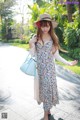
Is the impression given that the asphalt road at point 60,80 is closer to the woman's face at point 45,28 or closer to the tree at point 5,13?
the woman's face at point 45,28

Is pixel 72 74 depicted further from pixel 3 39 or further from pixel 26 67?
→ pixel 3 39

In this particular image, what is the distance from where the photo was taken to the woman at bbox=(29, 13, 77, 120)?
369 centimetres

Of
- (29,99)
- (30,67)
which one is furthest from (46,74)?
(29,99)

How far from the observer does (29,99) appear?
5312mm

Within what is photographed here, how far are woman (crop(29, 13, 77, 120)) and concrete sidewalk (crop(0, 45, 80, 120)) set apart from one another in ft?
2.06

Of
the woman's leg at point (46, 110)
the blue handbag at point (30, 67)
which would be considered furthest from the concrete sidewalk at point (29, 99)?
the blue handbag at point (30, 67)

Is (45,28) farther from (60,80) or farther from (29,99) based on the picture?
(60,80)

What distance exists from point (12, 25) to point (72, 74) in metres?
20.8

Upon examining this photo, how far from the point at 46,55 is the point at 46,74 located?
352 mm

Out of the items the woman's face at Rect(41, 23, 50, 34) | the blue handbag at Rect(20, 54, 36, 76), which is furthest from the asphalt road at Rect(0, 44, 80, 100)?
the woman's face at Rect(41, 23, 50, 34)

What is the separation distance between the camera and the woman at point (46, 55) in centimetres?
369

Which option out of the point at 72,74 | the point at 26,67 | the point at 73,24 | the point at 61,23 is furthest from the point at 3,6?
the point at 26,67

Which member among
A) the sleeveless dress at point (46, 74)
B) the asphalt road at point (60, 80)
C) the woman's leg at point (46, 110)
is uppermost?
the sleeveless dress at point (46, 74)

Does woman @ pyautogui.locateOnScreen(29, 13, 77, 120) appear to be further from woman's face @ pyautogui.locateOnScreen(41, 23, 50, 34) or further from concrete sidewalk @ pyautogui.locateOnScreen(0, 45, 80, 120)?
concrete sidewalk @ pyautogui.locateOnScreen(0, 45, 80, 120)
